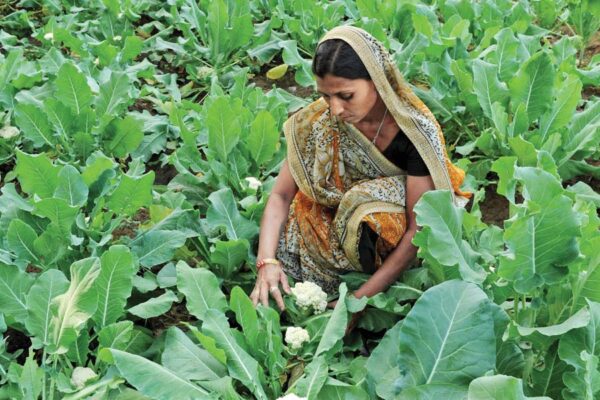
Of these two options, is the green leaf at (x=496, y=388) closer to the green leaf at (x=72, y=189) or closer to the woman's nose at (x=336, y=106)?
the woman's nose at (x=336, y=106)

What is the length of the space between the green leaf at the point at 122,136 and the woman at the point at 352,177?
112cm

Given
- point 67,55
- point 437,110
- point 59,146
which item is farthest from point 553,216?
point 67,55

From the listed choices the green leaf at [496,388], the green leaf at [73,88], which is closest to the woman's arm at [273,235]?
the green leaf at [496,388]

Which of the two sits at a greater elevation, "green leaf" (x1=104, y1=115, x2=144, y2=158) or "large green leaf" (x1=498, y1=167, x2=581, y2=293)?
"large green leaf" (x1=498, y1=167, x2=581, y2=293)

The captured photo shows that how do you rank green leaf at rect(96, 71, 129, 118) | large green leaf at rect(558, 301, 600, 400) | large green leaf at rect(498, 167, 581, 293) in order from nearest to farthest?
large green leaf at rect(558, 301, 600, 400) < large green leaf at rect(498, 167, 581, 293) < green leaf at rect(96, 71, 129, 118)

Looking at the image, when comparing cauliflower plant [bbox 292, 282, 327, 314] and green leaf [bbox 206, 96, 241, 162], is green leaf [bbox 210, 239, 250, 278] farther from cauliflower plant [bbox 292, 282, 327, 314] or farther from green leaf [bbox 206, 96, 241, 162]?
green leaf [bbox 206, 96, 241, 162]

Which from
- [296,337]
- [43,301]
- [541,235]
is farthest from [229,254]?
[541,235]

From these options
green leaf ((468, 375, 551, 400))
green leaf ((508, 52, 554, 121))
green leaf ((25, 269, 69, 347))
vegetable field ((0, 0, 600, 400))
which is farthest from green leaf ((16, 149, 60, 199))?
green leaf ((508, 52, 554, 121))

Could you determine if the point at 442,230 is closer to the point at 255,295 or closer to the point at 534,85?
the point at 255,295

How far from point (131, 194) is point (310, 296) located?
0.84 m

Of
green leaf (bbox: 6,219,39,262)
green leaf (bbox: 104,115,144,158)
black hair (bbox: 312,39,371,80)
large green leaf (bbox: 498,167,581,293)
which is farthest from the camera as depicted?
green leaf (bbox: 104,115,144,158)

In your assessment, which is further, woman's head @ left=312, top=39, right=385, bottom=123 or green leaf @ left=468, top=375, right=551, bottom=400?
woman's head @ left=312, top=39, right=385, bottom=123

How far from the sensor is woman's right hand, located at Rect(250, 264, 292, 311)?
313 centimetres

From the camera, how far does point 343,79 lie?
2.75 meters
